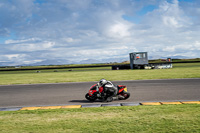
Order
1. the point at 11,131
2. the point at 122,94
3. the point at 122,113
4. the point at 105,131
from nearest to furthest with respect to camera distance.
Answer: the point at 105,131 → the point at 11,131 → the point at 122,113 → the point at 122,94

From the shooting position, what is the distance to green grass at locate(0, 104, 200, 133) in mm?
4536

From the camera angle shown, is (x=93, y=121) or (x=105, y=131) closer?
(x=105, y=131)

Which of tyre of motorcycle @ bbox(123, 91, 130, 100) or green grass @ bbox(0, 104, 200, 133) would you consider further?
tyre of motorcycle @ bbox(123, 91, 130, 100)

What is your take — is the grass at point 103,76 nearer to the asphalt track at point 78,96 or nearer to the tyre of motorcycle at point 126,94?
the asphalt track at point 78,96

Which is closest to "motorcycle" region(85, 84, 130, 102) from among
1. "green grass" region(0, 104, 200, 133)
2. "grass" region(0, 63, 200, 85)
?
"green grass" region(0, 104, 200, 133)

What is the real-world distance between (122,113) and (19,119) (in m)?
3.33

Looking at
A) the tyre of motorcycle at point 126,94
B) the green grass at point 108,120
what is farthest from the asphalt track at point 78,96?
the green grass at point 108,120

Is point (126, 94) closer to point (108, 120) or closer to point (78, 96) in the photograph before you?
point (78, 96)

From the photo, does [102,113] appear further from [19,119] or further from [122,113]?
[19,119]

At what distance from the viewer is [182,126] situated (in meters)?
4.55

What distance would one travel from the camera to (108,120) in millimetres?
5230

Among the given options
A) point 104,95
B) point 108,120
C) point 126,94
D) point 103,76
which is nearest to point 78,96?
point 104,95

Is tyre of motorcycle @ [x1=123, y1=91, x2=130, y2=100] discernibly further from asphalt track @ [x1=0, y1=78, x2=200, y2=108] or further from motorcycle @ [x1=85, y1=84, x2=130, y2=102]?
asphalt track @ [x1=0, y1=78, x2=200, y2=108]

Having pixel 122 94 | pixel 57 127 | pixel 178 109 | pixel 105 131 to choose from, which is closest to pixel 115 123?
pixel 105 131
